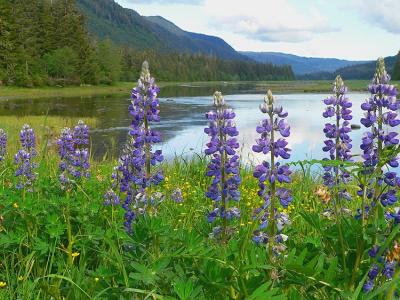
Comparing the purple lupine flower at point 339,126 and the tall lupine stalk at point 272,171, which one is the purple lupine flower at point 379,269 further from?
the purple lupine flower at point 339,126

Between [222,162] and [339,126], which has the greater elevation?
[339,126]

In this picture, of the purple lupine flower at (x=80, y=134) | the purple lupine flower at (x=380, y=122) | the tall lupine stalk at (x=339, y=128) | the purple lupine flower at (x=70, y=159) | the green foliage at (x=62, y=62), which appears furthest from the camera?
the green foliage at (x=62, y=62)

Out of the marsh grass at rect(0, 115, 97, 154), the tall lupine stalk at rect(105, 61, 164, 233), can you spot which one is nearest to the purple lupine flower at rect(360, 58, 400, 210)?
the tall lupine stalk at rect(105, 61, 164, 233)

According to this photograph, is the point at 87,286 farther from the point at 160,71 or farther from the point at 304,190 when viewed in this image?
the point at 160,71

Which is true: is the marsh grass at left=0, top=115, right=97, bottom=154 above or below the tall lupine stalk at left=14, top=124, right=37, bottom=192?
below

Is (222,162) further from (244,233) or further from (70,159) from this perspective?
(70,159)

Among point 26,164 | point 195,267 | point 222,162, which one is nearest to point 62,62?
point 26,164

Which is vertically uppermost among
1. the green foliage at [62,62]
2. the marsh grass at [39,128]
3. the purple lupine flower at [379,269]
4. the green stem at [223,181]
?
the green foliage at [62,62]

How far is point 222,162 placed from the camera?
276cm

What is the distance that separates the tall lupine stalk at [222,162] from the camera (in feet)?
8.86

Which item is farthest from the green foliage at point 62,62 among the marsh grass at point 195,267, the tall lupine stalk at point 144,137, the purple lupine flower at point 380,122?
the purple lupine flower at point 380,122

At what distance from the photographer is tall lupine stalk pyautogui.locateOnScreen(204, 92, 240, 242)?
8.86ft

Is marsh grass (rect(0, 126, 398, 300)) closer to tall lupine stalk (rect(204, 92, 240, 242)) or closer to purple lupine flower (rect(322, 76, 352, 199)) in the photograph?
tall lupine stalk (rect(204, 92, 240, 242))

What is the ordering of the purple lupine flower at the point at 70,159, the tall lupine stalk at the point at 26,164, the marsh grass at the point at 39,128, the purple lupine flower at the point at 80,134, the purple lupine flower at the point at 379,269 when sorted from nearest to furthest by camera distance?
the purple lupine flower at the point at 379,269 → the tall lupine stalk at the point at 26,164 → the purple lupine flower at the point at 70,159 → the purple lupine flower at the point at 80,134 → the marsh grass at the point at 39,128
